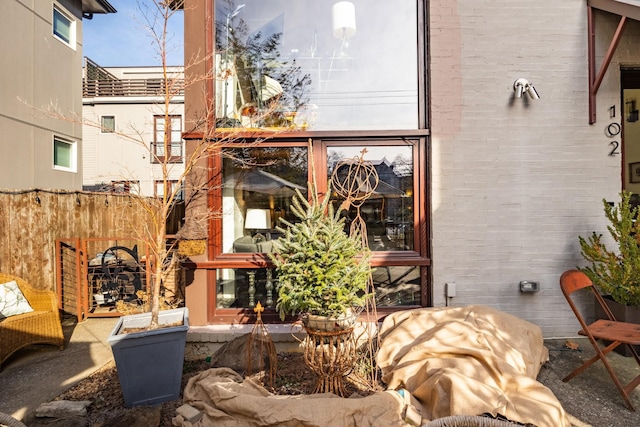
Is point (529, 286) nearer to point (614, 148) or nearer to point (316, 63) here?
point (614, 148)

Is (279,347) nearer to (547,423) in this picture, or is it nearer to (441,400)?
(441,400)

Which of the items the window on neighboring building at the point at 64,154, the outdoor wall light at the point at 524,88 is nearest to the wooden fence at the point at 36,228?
the window on neighboring building at the point at 64,154

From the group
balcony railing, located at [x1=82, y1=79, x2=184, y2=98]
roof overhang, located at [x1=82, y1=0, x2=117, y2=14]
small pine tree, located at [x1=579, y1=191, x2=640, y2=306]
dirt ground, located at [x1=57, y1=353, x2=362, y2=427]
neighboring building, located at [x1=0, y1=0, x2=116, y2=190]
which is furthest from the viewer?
balcony railing, located at [x1=82, y1=79, x2=184, y2=98]

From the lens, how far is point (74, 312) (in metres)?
4.93

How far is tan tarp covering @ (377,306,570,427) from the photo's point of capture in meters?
2.22

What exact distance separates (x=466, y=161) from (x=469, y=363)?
222 cm

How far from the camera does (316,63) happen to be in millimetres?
3988

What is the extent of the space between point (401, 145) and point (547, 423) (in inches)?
110

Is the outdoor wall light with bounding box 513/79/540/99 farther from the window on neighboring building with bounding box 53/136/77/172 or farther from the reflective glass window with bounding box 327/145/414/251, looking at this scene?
the window on neighboring building with bounding box 53/136/77/172

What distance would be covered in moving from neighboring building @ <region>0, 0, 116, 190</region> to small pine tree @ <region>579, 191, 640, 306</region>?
826 centimetres

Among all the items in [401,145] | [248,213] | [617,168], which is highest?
[401,145]

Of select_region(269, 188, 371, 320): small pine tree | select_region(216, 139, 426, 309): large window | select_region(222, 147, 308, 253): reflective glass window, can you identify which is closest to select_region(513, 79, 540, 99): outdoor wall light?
select_region(216, 139, 426, 309): large window

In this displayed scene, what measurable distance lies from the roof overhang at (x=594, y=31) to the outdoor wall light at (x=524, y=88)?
0.64 m

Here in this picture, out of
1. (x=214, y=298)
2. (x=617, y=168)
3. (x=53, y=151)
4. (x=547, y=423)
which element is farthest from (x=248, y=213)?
(x=53, y=151)
